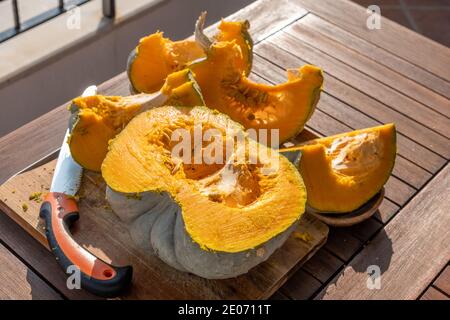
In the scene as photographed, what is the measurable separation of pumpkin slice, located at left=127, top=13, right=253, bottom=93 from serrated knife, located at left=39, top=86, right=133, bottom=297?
0.23m

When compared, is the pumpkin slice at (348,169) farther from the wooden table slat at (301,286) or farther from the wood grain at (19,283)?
the wood grain at (19,283)

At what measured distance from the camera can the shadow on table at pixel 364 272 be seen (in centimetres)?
112

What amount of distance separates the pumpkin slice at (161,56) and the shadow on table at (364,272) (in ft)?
1.45

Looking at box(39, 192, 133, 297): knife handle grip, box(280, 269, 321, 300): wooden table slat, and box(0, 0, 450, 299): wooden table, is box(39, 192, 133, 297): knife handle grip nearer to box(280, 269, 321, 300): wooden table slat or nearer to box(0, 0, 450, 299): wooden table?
box(0, 0, 450, 299): wooden table

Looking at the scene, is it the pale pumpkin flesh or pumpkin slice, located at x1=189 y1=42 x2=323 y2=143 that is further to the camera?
pumpkin slice, located at x1=189 y1=42 x2=323 y2=143

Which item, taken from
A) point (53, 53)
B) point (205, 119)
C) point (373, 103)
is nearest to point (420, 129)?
point (373, 103)

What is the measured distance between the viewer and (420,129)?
1470 mm

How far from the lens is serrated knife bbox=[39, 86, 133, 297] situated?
1046 mm

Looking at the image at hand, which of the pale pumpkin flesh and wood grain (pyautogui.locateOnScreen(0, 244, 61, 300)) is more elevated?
the pale pumpkin flesh

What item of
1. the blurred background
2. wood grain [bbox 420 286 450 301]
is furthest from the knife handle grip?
the blurred background

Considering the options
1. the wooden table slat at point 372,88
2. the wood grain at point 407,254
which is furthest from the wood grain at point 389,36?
the wood grain at point 407,254

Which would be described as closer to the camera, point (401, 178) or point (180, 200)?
point (180, 200)
